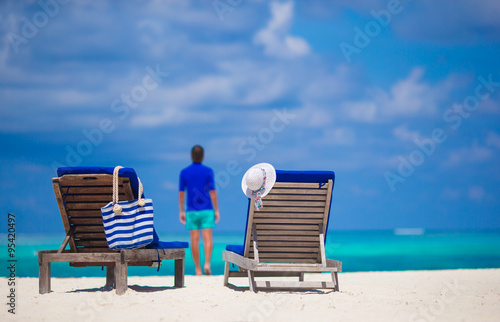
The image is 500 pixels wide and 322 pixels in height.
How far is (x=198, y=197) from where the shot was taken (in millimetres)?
9688

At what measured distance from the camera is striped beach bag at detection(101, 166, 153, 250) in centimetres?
655

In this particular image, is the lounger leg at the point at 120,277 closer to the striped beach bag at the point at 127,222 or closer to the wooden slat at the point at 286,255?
the striped beach bag at the point at 127,222

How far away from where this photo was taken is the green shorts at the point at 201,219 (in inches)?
383

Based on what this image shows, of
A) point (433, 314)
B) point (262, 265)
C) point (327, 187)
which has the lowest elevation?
point (433, 314)

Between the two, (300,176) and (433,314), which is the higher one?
(300,176)

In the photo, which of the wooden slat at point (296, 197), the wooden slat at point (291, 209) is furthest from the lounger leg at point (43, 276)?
the wooden slat at point (296, 197)

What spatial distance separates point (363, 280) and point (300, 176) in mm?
3151

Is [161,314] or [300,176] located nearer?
[161,314]

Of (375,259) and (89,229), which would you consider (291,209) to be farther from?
(375,259)

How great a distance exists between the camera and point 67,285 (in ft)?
27.4

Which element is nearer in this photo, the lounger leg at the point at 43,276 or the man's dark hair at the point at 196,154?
the lounger leg at the point at 43,276

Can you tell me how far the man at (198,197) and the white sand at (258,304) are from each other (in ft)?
5.48

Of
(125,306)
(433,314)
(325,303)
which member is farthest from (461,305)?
(125,306)

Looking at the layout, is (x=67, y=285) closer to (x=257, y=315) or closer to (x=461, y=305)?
(x=257, y=315)
